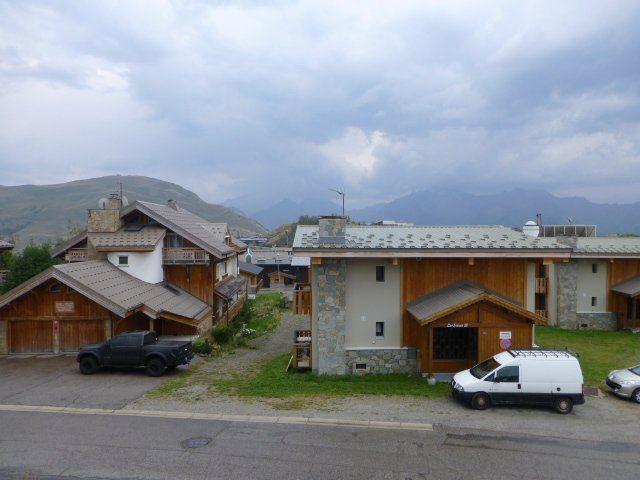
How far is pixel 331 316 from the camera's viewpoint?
63.2 feet

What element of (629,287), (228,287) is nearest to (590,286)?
(629,287)

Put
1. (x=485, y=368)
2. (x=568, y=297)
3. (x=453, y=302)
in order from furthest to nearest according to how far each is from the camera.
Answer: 1. (x=568, y=297)
2. (x=453, y=302)
3. (x=485, y=368)

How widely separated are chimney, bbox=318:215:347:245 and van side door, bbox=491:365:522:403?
26.3 feet

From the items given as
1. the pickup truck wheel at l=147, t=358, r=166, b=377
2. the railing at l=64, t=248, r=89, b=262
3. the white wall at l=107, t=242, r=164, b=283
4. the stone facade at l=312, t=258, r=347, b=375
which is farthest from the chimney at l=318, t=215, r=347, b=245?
the railing at l=64, t=248, r=89, b=262

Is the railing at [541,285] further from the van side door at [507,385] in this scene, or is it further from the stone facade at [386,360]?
the van side door at [507,385]

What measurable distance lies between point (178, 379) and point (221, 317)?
13.8 meters

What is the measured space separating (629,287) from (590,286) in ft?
7.90

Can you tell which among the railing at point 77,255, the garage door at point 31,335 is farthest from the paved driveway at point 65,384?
the railing at point 77,255

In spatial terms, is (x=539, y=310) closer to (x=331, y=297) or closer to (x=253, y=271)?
(x=331, y=297)

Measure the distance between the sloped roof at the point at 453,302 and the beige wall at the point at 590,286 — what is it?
17883 millimetres

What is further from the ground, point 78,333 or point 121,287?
point 121,287

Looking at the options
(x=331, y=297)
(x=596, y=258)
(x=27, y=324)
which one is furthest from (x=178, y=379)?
(x=596, y=258)

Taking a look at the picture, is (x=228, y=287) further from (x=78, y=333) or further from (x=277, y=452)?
(x=277, y=452)

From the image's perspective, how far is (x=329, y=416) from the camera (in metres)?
14.3
